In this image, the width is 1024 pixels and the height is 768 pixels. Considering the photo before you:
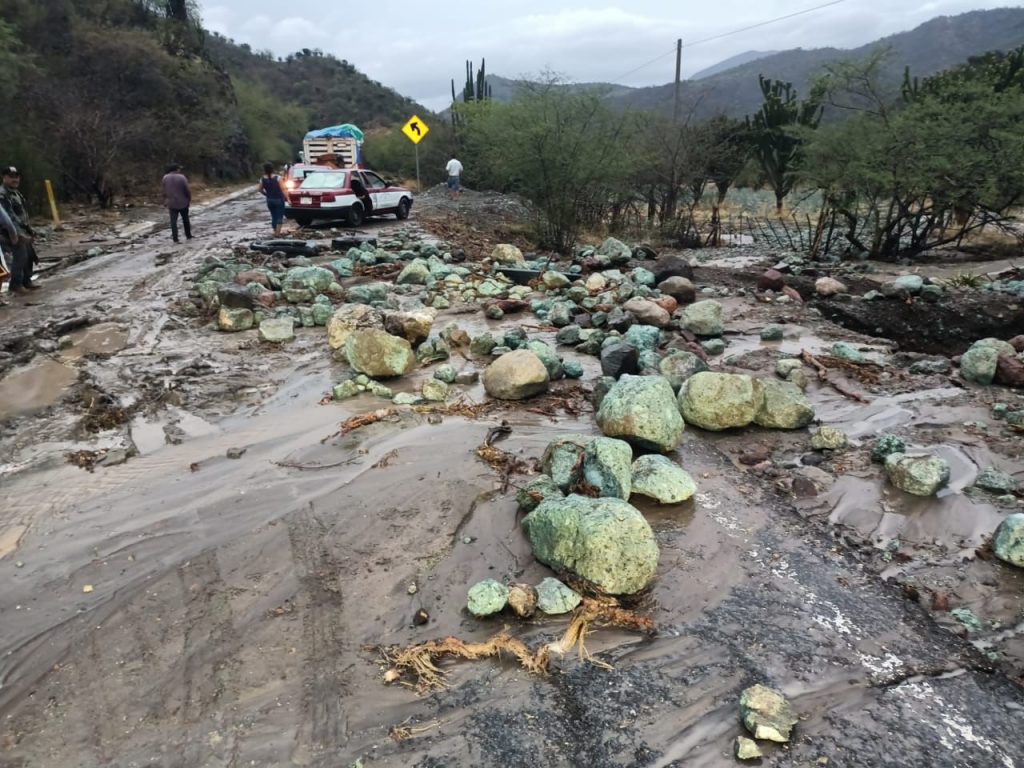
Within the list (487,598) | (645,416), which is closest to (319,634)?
(487,598)

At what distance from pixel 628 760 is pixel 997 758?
1242mm

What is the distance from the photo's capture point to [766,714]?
91.7 inches

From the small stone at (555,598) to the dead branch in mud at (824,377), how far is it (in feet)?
11.7

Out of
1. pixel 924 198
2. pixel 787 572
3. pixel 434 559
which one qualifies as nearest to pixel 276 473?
pixel 434 559

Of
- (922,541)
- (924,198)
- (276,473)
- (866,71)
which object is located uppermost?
(866,71)

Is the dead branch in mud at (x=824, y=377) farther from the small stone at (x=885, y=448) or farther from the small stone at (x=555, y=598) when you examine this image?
the small stone at (x=555, y=598)

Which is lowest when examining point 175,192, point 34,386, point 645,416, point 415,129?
point 645,416

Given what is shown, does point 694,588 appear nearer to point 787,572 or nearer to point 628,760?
point 787,572

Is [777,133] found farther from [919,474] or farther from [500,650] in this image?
[500,650]

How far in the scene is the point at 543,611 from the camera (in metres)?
2.90

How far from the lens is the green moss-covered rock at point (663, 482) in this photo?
150 inches

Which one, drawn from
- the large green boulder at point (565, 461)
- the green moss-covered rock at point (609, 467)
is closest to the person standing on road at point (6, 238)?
Answer: the large green boulder at point (565, 461)

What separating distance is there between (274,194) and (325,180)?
2.05 meters

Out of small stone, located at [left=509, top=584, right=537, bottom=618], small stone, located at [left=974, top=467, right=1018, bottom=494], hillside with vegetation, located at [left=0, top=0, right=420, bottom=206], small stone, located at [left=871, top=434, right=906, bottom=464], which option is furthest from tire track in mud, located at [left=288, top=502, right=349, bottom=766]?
hillside with vegetation, located at [left=0, top=0, right=420, bottom=206]
